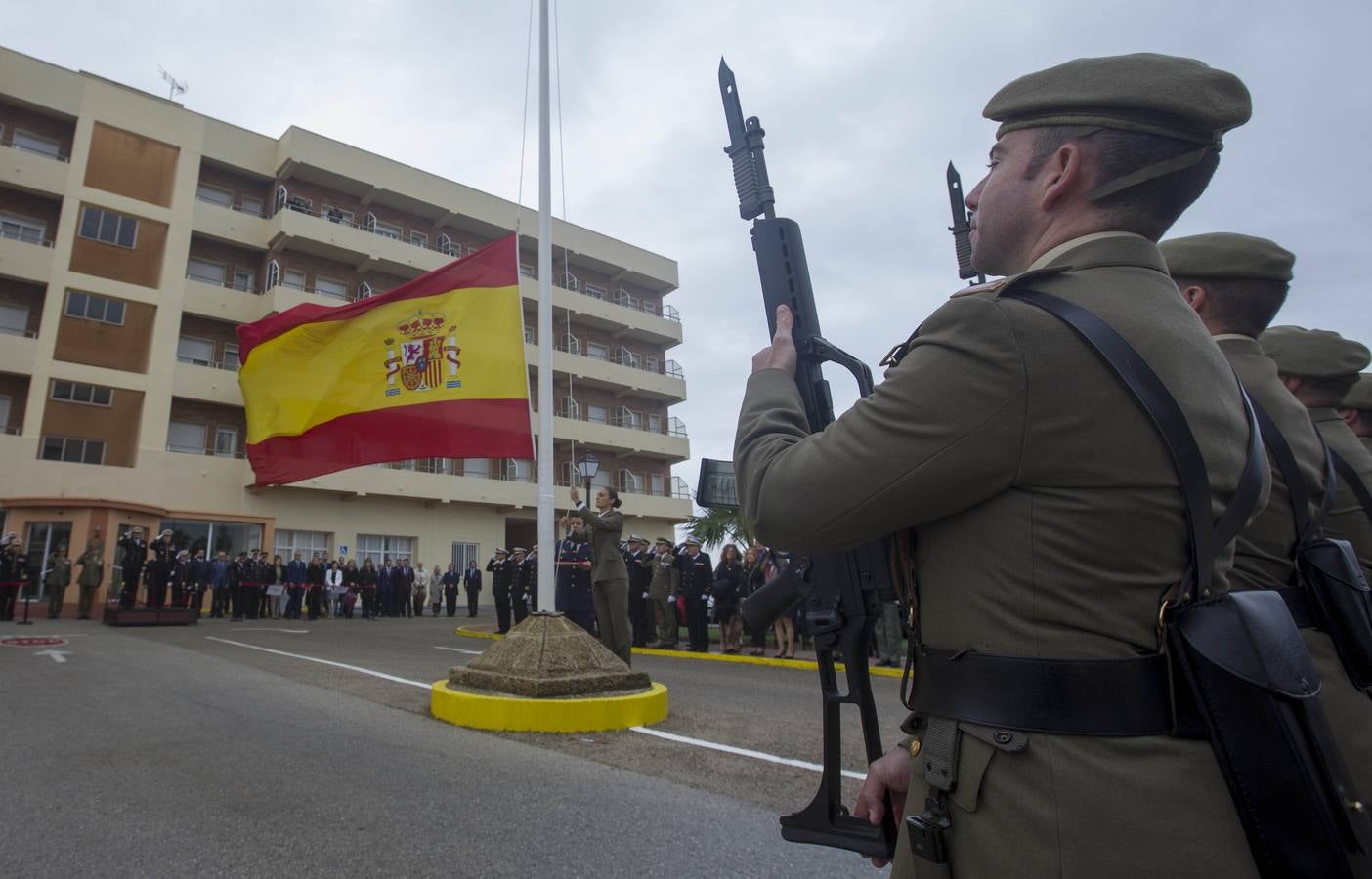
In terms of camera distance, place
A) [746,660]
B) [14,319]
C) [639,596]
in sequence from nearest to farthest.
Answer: [746,660], [639,596], [14,319]

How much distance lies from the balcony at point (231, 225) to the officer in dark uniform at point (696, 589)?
942 inches

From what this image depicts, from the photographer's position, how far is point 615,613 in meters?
9.70

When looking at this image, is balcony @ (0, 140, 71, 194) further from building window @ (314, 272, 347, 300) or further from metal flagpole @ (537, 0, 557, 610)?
metal flagpole @ (537, 0, 557, 610)

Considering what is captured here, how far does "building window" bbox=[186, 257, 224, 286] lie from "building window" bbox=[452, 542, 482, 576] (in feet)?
44.3

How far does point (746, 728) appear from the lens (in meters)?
6.30

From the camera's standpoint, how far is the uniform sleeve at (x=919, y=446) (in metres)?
1.13

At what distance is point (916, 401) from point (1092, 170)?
0.54 metres

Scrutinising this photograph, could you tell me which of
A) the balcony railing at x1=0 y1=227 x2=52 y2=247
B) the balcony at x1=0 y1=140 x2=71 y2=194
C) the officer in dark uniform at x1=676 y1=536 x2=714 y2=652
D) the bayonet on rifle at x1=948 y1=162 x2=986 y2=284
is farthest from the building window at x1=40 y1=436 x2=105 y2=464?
the bayonet on rifle at x1=948 y1=162 x2=986 y2=284

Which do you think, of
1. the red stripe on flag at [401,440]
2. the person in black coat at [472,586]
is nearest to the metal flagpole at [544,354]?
the red stripe on flag at [401,440]

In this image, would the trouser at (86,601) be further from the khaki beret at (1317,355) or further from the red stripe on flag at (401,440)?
the khaki beret at (1317,355)

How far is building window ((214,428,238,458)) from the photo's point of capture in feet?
94.3

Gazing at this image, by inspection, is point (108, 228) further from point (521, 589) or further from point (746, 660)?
point (746, 660)

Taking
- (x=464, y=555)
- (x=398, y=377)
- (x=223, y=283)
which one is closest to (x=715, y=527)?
(x=464, y=555)

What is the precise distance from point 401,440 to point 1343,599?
8515 mm
